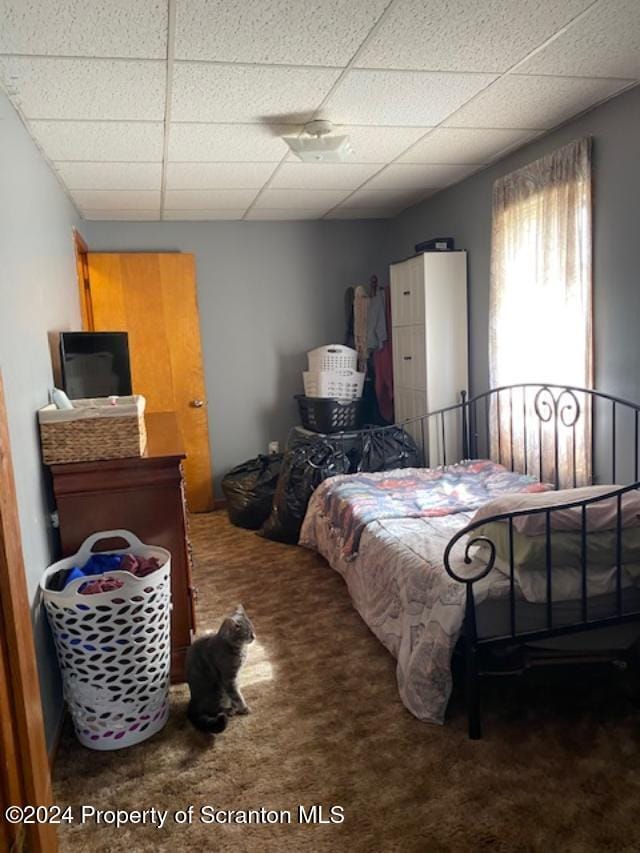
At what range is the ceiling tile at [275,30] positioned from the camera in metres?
1.79

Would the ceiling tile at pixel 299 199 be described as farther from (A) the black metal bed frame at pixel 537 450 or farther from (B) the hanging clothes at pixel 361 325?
(A) the black metal bed frame at pixel 537 450

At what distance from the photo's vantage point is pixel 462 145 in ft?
10.5

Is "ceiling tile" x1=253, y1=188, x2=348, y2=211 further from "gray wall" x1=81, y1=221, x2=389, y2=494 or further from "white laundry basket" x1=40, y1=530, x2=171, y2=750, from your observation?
"white laundry basket" x1=40, y1=530, x2=171, y2=750

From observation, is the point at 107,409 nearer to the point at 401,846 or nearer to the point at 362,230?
the point at 401,846

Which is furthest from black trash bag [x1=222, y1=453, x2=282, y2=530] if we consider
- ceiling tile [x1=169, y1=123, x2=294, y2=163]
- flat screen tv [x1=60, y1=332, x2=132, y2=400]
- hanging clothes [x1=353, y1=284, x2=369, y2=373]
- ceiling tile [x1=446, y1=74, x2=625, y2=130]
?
ceiling tile [x1=446, y1=74, x2=625, y2=130]

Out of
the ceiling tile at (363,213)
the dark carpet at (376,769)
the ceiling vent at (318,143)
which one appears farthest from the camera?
the ceiling tile at (363,213)

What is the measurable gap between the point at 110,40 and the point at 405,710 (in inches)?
92.4

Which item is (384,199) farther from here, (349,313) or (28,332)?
(28,332)

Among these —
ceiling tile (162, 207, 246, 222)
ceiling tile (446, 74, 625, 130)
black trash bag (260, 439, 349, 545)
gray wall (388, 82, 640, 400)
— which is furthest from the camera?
ceiling tile (162, 207, 246, 222)

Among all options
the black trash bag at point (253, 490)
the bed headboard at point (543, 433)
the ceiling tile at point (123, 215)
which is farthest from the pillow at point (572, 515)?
the ceiling tile at point (123, 215)

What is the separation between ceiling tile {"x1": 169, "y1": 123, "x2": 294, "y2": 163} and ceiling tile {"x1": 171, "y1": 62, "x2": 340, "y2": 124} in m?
0.11

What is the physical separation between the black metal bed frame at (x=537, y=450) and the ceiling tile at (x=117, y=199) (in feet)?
6.66

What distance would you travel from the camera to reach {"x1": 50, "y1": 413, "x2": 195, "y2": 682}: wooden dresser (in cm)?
229

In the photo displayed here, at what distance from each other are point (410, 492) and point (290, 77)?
1.99 meters
